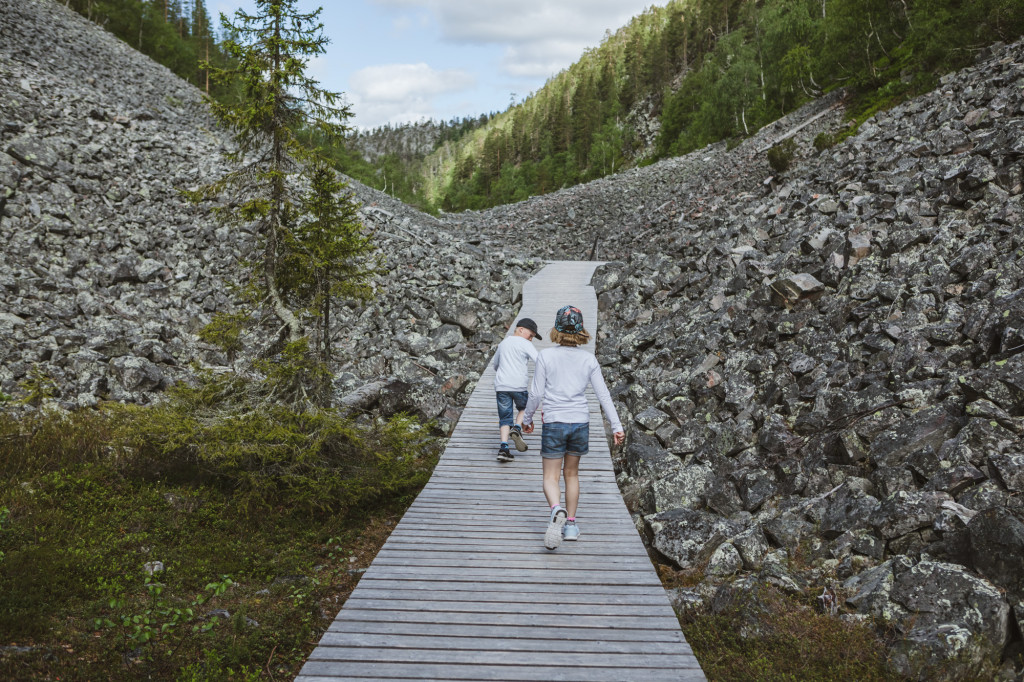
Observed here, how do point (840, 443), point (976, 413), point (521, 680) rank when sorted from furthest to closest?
point (840, 443), point (976, 413), point (521, 680)

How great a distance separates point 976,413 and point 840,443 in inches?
60.4

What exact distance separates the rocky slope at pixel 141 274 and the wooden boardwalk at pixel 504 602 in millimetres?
4747

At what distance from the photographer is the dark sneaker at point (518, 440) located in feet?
31.1

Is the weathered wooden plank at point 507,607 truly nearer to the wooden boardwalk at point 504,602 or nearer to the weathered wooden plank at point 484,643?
the wooden boardwalk at point 504,602

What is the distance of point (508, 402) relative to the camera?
9375 mm

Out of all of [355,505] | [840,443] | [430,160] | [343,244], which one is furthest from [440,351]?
[430,160]

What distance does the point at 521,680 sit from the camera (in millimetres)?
4387

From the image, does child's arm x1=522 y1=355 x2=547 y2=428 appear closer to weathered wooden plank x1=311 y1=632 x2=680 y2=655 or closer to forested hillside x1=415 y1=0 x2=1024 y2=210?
weathered wooden plank x1=311 y1=632 x2=680 y2=655

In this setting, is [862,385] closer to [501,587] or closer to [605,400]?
[605,400]

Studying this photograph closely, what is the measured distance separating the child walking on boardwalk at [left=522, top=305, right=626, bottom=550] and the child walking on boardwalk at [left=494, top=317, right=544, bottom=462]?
2744mm

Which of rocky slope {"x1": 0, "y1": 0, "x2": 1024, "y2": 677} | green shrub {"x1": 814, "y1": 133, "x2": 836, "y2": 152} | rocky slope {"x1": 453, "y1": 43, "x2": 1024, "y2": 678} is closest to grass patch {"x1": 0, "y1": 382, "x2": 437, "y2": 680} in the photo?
rocky slope {"x1": 0, "y1": 0, "x2": 1024, "y2": 677}

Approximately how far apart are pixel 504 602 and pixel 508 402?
4.18 m

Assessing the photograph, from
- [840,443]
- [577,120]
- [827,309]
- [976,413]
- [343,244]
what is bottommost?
[840,443]

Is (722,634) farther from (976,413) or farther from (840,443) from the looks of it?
(976,413)
